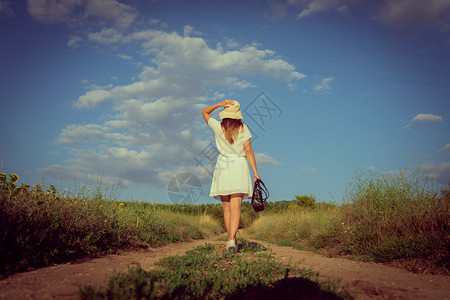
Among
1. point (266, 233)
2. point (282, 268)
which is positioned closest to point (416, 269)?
point (282, 268)

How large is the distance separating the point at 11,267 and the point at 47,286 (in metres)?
1.12

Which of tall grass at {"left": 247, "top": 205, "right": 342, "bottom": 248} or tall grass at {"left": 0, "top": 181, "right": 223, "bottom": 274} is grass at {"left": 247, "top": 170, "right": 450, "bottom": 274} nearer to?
tall grass at {"left": 247, "top": 205, "right": 342, "bottom": 248}

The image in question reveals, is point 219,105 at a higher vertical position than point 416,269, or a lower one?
higher

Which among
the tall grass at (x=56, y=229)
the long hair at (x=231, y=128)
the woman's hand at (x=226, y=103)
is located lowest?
the tall grass at (x=56, y=229)

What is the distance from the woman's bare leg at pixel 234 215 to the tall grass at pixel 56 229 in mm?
2649

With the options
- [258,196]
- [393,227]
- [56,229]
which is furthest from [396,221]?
[56,229]

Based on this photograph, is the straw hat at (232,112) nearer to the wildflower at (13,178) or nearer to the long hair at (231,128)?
the long hair at (231,128)

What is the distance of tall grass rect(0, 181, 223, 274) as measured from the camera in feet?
13.3

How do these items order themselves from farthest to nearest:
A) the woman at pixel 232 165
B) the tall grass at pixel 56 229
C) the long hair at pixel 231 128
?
the long hair at pixel 231 128 → the woman at pixel 232 165 → the tall grass at pixel 56 229

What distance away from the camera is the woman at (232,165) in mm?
5723

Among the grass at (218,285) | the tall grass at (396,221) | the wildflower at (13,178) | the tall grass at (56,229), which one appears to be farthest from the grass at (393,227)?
the wildflower at (13,178)

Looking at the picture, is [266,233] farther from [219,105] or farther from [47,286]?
[47,286]

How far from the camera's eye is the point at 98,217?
21.6ft

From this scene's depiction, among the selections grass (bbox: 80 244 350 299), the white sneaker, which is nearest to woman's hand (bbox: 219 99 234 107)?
the white sneaker
